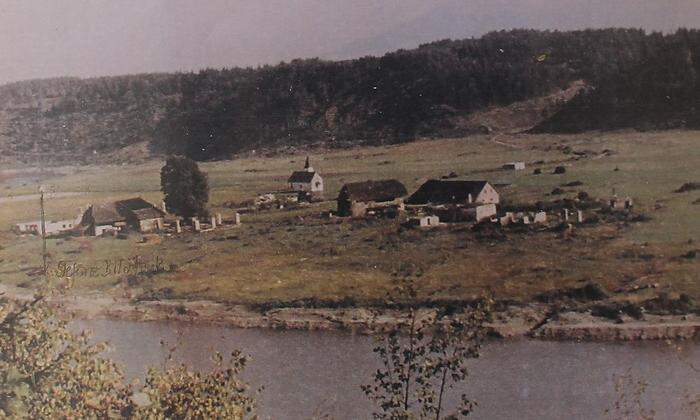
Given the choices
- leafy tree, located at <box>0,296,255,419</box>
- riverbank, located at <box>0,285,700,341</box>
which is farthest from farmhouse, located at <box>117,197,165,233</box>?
leafy tree, located at <box>0,296,255,419</box>

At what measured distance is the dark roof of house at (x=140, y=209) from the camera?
248 inches

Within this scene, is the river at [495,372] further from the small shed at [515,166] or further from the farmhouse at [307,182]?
the small shed at [515,166]

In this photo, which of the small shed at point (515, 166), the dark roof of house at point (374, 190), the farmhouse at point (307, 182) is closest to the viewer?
the small shed at point (515, 166)

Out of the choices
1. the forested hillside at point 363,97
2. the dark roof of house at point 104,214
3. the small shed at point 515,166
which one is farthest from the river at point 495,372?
the forested hillside at point 363,97

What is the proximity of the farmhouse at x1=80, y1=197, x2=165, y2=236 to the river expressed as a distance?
1.07 metres

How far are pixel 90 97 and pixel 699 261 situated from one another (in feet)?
18.5

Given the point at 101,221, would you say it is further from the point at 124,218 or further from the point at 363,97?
the point at 363,97

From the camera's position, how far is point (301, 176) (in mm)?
6254

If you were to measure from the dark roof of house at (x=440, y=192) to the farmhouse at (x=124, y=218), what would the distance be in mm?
2250

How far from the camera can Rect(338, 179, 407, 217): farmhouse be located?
5879 mm

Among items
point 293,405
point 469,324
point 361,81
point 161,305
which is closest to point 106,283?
point 161,305

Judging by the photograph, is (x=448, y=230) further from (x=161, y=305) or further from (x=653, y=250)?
(x=161, y=305)

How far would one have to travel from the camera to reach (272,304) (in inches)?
235

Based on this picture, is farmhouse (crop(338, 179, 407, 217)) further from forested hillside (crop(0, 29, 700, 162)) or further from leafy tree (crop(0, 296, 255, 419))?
leafy tree (crop(0, 296, 255, 419))
